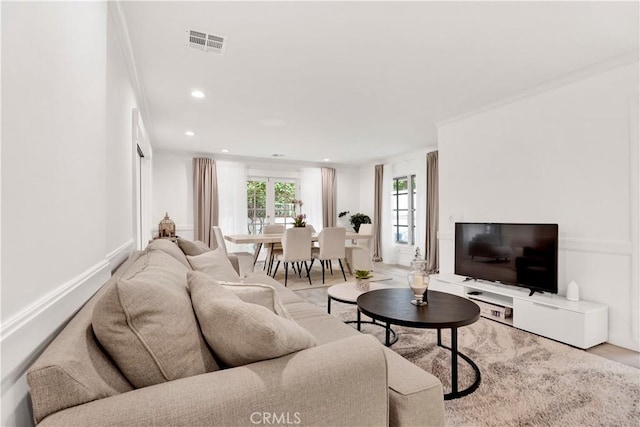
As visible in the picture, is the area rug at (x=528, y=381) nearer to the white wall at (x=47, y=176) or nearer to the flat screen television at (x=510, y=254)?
the flat screen television at (x=510, y=254)

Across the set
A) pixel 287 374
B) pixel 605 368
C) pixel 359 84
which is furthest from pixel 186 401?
pixel 359 84

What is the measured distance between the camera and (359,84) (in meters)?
3.19

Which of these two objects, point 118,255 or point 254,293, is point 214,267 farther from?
point 254,293

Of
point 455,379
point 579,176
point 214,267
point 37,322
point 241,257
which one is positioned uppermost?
point 579,176

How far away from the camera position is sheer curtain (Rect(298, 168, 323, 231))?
301 inches

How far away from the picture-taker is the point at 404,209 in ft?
22.9

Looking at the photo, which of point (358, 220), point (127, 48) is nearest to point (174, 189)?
point (358, 220)

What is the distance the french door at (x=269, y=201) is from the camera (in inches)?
284

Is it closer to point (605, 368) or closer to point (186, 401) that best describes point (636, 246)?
point (605, 368)

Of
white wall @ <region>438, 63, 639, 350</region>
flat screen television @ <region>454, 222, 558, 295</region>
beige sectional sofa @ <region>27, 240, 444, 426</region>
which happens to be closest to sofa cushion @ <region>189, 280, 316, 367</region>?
beige sectional sofa @ <region>27, 240, 444, 426</region>

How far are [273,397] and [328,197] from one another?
7.05m

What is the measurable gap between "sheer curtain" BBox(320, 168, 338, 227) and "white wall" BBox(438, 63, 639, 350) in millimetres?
4287

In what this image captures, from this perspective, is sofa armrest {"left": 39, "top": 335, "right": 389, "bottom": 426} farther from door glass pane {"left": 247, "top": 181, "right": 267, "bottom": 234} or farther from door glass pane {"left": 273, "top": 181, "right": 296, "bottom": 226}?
door glass pane {"left": 273, "top": 181, "right": 296, "bottom": 226}

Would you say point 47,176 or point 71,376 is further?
point 47,176
